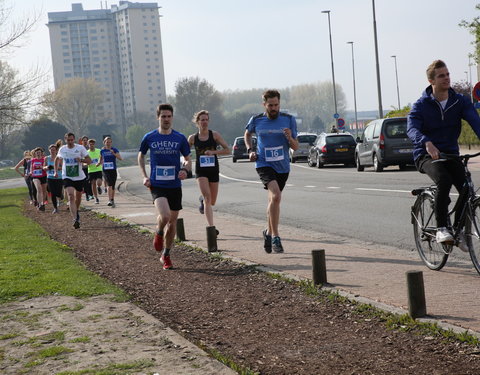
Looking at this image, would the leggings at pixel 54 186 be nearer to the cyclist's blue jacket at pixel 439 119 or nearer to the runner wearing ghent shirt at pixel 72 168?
the runner wearing ghent shirt at pixel 72 168

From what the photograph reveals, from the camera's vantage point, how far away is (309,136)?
142 feet

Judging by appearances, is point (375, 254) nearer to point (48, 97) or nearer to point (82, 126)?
point (48, 97)

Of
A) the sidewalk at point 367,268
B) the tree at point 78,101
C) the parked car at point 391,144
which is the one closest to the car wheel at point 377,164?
the parked car at point 391,144

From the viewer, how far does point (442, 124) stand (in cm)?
683

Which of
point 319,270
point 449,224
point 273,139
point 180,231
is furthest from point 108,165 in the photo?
point 449,224

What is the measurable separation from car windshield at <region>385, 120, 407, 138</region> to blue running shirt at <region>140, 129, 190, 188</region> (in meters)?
17.3

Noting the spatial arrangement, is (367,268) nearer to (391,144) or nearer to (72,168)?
(72,168)

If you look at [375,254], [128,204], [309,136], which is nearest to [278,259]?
[375,254]

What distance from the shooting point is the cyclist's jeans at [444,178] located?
680cm

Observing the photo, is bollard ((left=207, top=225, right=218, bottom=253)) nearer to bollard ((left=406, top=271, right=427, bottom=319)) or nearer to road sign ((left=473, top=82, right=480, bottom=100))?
bollard ((left=406, top=271, right=427, bottom=319))

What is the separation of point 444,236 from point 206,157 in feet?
15.8

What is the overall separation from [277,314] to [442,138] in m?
2.12

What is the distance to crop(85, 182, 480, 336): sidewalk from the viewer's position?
233 inches

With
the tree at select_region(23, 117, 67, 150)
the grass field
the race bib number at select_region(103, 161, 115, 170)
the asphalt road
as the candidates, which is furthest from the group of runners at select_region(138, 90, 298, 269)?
the tree at select_region(23, 117, 67, 150)
